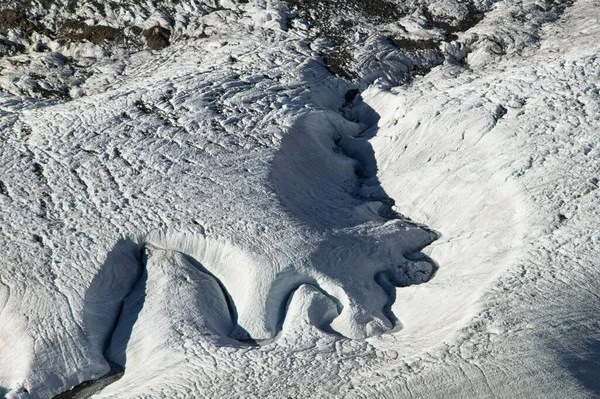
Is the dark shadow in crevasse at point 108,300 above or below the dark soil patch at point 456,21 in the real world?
below

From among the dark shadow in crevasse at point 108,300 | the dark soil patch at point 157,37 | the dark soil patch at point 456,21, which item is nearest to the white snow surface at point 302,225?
the dark shadow in crevasse at point 108,300

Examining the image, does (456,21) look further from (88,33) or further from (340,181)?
(88,33)

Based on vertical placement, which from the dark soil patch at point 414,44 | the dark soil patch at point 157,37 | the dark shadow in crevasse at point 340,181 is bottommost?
the dark soil patch at point 157,37

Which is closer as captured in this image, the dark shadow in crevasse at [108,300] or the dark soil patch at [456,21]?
the dark shadow in crevasse at [108,300]

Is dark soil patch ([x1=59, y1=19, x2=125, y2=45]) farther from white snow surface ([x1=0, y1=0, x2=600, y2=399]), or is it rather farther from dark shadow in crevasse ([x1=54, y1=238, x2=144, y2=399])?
dark shadow in crevasse ([x1=54, y1=238, x2=144, y2=399])

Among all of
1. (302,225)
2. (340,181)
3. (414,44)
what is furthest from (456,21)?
(302,225)

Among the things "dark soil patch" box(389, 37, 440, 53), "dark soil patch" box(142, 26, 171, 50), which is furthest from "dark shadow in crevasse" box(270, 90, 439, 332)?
"dark soil patch" box(142, 26, 171, 50)

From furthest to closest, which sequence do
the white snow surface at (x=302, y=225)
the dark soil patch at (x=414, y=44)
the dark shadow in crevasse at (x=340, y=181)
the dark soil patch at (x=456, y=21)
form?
the dark soil patch at (x=456, y=21) → the dark soil patch at (x=414, y=44) → the dark shadow in crevasse at (x=340, y=181) → the white snow surface at (x=302, y=225)

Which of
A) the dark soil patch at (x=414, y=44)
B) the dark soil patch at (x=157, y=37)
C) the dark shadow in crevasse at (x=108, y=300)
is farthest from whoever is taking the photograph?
the dark soil patch at (x=157, y=37)

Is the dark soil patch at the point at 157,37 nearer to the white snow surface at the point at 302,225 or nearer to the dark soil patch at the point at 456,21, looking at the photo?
the white snow surface at the point at 302,225
